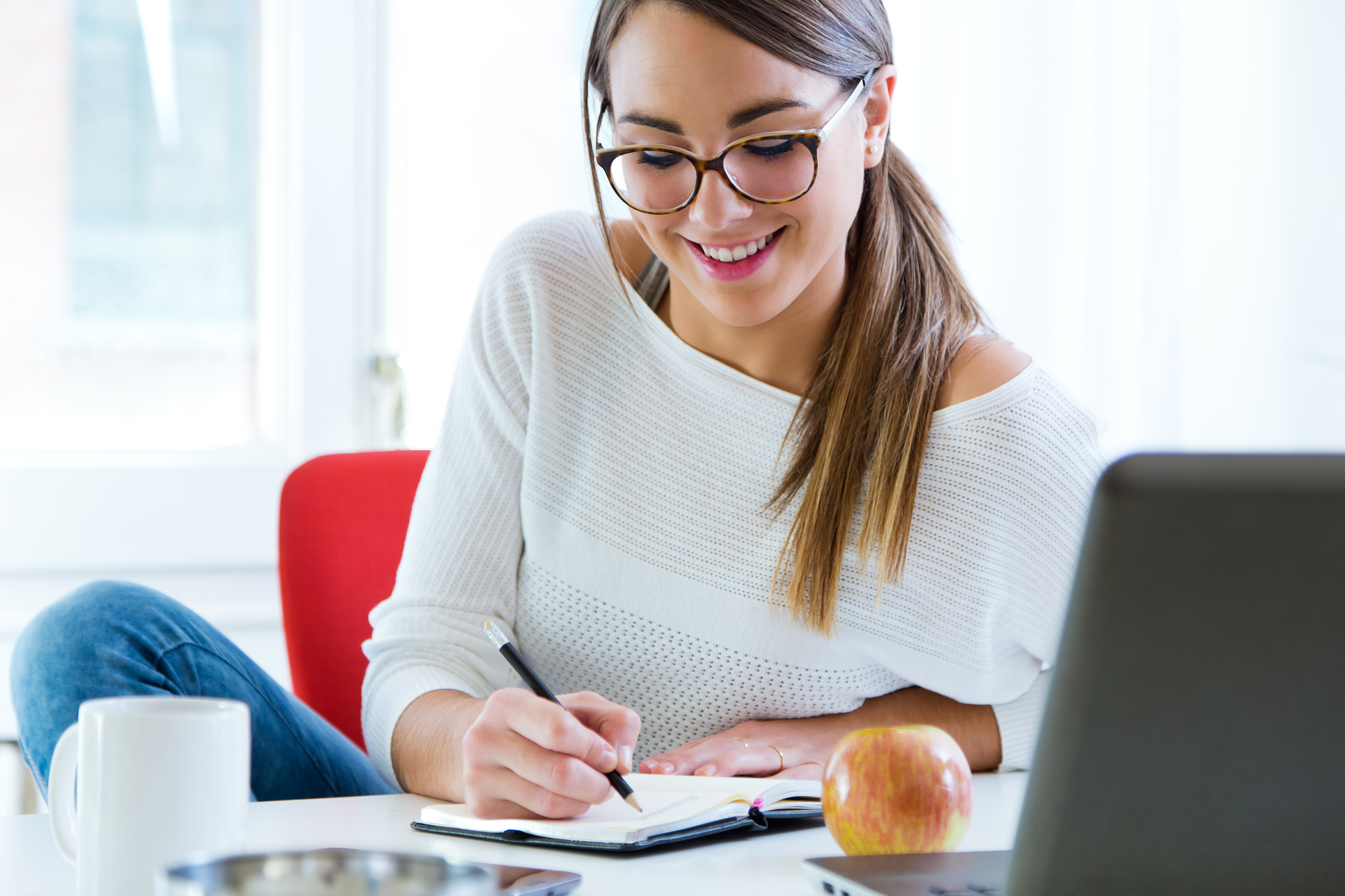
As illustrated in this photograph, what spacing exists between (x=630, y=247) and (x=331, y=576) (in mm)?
484

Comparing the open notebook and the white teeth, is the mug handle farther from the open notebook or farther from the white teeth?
the white teeth

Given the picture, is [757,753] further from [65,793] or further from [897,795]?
[65,793]

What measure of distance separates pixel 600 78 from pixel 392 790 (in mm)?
682

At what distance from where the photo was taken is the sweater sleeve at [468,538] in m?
1.09

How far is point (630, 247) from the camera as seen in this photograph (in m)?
1.29

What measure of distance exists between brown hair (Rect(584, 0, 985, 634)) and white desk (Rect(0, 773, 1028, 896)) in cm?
30

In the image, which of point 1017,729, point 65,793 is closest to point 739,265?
point 1017,729

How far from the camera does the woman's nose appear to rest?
40.6 inches

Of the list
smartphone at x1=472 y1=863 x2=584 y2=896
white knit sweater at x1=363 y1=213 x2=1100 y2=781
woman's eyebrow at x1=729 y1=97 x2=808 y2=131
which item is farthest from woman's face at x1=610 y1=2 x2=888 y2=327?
smartphone at x1=472 y1=863 x2=584 y2=896

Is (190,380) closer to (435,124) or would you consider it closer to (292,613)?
(435,124)

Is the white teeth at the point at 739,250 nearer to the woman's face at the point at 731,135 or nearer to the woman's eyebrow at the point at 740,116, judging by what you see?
the woman's face at the point at 731,135

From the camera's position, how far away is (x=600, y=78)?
3.80 ft

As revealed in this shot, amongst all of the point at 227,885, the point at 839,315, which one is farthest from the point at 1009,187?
the point at 227,885

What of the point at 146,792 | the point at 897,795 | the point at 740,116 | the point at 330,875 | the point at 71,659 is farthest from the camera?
the point at 740,116
